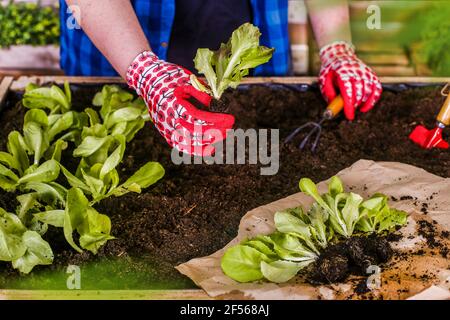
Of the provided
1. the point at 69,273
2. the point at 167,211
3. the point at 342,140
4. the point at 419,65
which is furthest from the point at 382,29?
the point at 69,273

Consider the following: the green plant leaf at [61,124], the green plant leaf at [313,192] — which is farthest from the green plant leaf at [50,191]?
the green plant leaf at [313,192]

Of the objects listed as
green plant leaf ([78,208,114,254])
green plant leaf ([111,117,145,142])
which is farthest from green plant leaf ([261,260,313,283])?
green plant leaf ([111,117,145,142])

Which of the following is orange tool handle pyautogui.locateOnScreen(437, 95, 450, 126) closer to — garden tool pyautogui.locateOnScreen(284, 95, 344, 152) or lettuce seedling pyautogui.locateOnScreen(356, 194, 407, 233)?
garden tool pyautogui.locateOnScreen(284, 95, 344, 152)

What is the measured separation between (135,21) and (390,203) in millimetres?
661

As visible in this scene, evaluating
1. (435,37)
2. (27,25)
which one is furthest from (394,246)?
(27,25)

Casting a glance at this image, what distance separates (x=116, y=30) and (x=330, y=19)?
62 centimetres

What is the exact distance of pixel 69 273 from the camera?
44.6 inches

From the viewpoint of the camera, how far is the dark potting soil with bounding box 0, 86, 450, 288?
1208 millimetres

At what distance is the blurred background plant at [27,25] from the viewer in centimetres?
235

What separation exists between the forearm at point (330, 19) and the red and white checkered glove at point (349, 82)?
0.06 meters

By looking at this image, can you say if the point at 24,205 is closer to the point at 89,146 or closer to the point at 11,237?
the point at 11,237

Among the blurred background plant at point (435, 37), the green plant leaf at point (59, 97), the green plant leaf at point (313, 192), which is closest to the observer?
the green plant leaf at point (313, 192)

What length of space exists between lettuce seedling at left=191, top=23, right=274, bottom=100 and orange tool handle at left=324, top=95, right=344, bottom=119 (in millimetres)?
321

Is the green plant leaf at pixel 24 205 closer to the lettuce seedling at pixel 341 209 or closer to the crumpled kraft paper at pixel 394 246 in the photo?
the crumpled kraft paper at pixel 394 246
